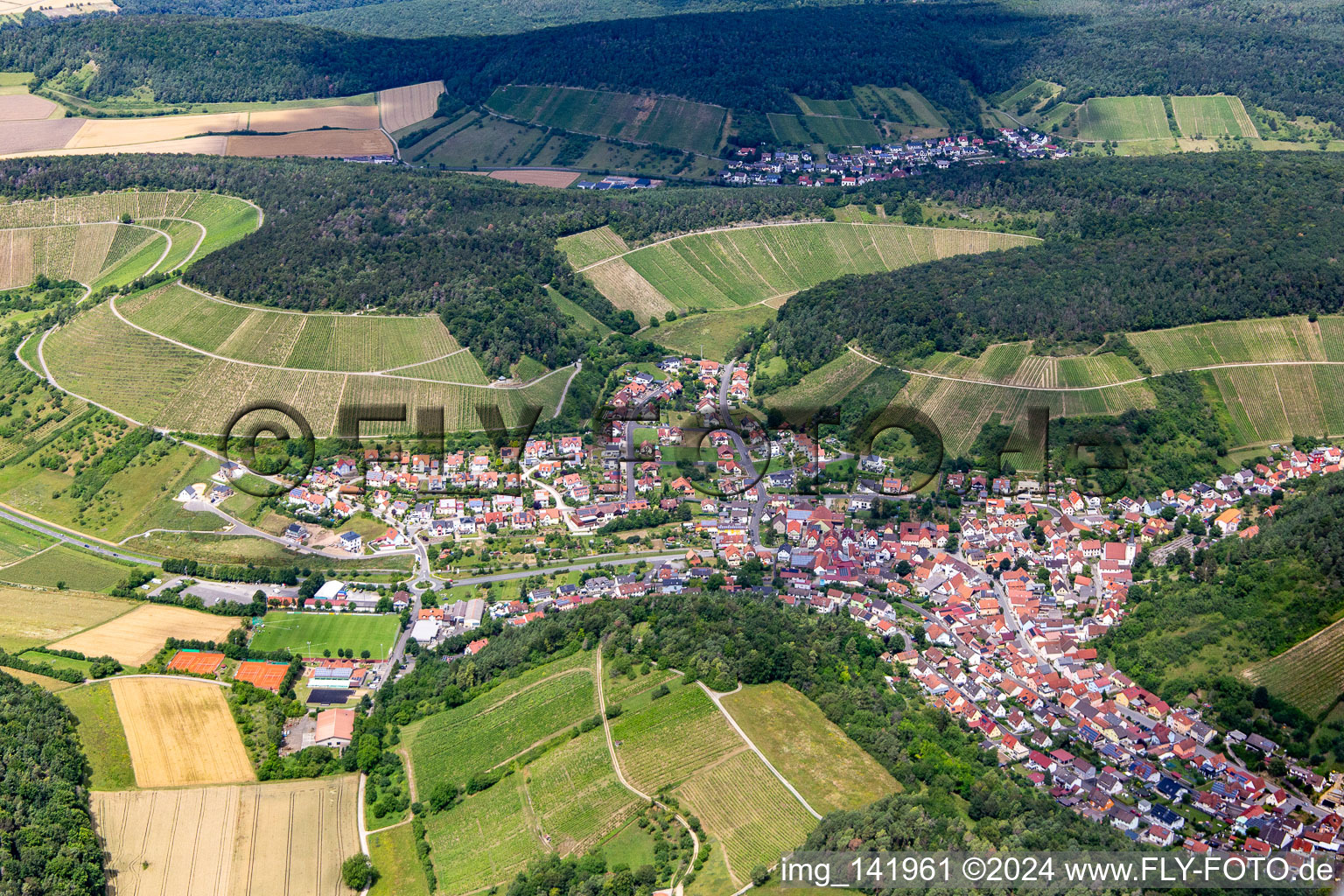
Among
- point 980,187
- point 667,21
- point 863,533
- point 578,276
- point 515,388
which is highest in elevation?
point 667,21

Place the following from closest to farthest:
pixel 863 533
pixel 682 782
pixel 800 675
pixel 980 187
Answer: pixel 682 782, pixel 800 675, pixel 863 533, pixel 980 187

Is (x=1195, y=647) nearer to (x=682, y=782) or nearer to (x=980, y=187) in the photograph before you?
(x=682, y=782)

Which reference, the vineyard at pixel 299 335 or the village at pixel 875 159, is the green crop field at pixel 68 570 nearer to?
the vineyard at pixel 299 335

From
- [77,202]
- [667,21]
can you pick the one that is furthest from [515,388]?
[667,21]

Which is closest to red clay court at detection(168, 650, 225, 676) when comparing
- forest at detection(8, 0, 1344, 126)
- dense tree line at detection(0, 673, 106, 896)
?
dense tree line at detection(0, 673, 106, 896)

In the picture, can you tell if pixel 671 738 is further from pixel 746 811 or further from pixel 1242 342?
A: pixel 1242 342

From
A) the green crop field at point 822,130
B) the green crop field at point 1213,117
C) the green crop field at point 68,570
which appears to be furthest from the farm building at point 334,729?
the green crop field at point 1213,117
